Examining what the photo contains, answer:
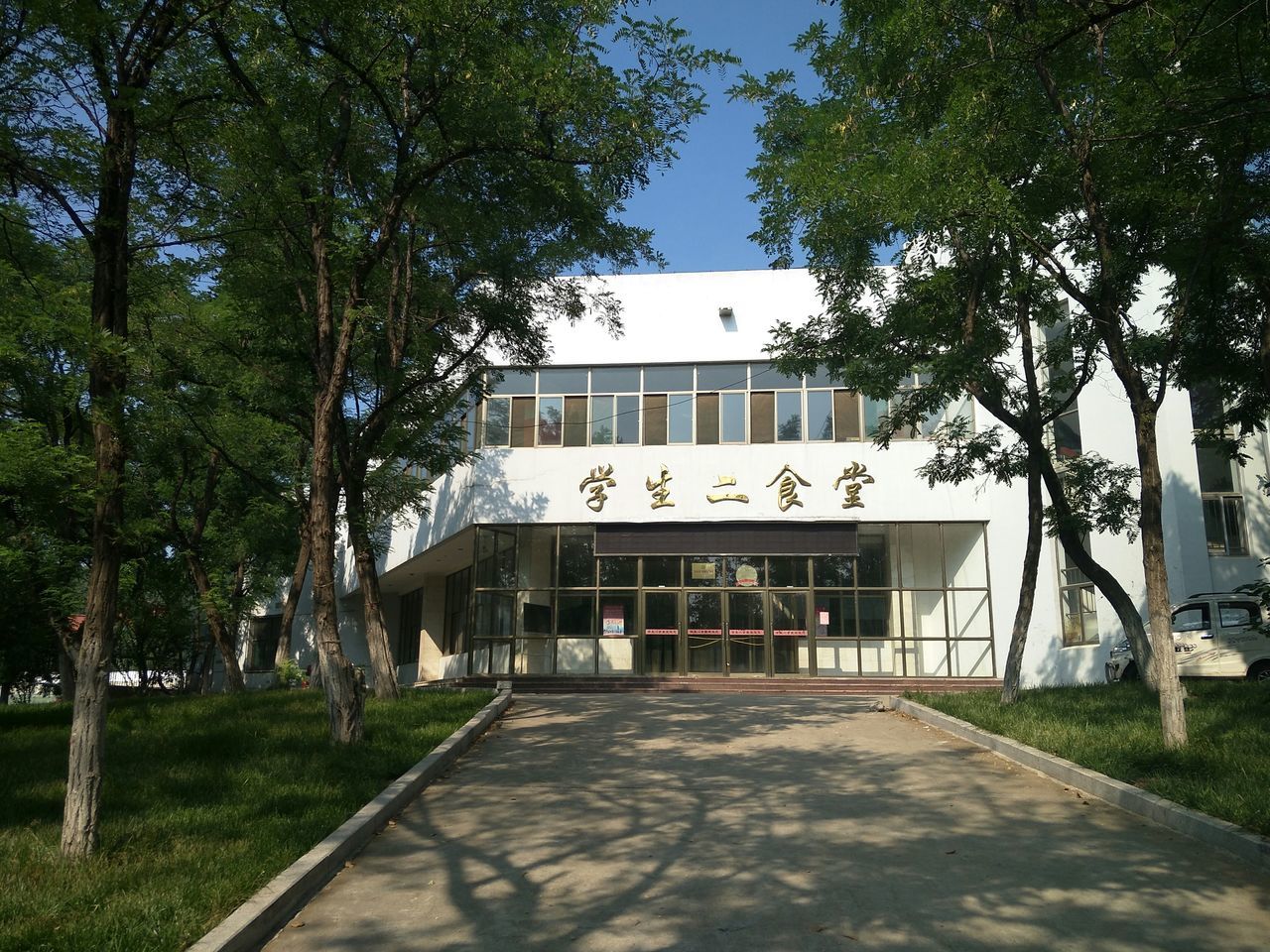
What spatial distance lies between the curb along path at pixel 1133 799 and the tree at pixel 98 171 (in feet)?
23.9

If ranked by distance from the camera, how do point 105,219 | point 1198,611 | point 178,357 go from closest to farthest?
point 105,219
point 178,357
point 1198,611

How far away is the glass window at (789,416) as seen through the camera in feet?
82.1

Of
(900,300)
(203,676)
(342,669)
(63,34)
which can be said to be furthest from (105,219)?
(203,676)

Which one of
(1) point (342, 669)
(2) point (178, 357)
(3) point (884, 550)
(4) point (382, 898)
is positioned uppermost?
(2) point (178, 357)

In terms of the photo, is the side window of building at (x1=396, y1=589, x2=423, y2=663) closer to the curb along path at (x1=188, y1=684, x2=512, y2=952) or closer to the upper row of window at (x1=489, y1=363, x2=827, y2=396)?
the upper row of window at (x1=489, y1=363, x2=827, y2=396)

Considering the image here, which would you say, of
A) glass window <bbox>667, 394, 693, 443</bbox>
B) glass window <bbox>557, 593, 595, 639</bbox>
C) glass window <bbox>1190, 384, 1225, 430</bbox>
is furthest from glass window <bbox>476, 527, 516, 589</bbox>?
glass window <bbox>1190, 384, 1225, 430</bbox>

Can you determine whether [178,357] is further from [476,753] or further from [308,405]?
[476,753]

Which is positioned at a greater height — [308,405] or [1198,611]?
[308,405]

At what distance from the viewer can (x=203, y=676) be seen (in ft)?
98.1

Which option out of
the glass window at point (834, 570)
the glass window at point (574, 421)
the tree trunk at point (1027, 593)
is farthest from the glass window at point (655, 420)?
the tree trunk at point (1027, 593)

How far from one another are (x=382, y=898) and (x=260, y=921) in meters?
0.91

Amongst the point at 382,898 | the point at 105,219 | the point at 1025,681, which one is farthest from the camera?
the point at 1025,681

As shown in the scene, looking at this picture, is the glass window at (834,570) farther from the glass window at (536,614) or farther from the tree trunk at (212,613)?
the tree trunk at (212,613)

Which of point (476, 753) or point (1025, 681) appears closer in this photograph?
point (476, 753)
